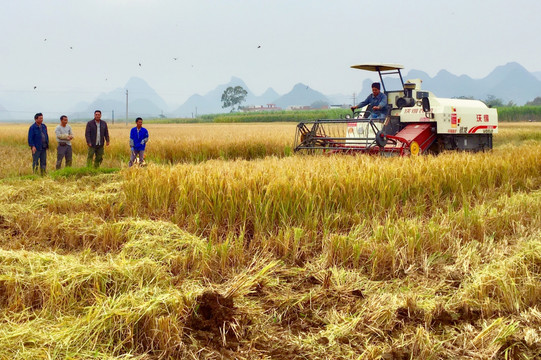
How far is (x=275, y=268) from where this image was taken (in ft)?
15.5

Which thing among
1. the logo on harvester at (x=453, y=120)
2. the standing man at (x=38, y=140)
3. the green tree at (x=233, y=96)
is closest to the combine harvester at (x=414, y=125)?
the logo on harvester at (x=453, y=120)

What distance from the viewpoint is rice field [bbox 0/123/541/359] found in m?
3.36

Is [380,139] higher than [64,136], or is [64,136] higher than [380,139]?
[64,136]

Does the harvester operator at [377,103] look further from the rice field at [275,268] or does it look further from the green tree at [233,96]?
the green tree at [233,96]

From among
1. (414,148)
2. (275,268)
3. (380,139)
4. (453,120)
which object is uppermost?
(453,120)

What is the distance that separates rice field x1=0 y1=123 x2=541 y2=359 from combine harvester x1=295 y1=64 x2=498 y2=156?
9.08 ft

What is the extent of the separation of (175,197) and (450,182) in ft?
13.8

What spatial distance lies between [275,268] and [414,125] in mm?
7830

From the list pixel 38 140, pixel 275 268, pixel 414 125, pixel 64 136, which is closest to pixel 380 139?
Result: pixel 414 125

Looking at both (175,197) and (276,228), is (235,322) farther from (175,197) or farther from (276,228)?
(175,197)

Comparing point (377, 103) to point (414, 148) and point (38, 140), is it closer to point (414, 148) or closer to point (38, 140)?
point (414, 148)

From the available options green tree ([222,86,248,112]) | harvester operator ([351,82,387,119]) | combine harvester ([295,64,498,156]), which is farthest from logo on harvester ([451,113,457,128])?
green tree ([222,86,248,112])

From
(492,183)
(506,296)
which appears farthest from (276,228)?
(492,183)

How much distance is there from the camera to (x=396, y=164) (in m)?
8.06
